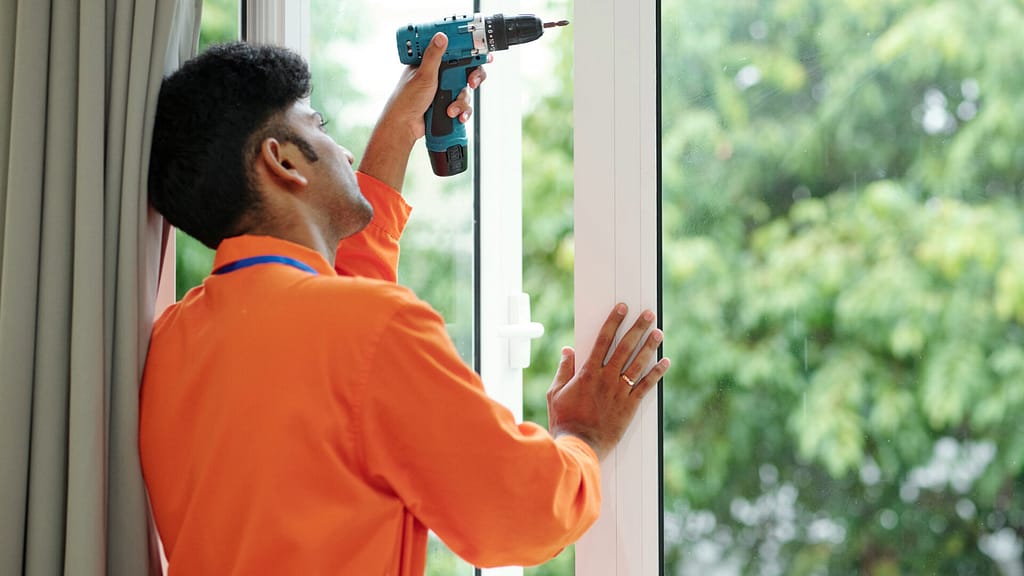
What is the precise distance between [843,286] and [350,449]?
0.69 meters

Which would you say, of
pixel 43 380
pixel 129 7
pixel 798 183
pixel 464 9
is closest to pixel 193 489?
pixel 43 380

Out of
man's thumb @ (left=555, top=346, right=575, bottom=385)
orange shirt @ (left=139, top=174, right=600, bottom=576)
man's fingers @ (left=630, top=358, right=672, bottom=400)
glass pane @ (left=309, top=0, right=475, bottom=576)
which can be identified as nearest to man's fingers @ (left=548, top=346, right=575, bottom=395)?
man's thumb @ (left=555, top=346, right=575, bottom=385)

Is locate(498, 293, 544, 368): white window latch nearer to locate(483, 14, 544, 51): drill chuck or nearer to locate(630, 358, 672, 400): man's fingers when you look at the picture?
locate(630, 358, 672, 400): man's fingers

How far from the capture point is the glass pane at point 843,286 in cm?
113

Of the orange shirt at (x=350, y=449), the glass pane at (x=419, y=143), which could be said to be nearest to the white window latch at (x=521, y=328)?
the glass pane at (x=419, y=143)

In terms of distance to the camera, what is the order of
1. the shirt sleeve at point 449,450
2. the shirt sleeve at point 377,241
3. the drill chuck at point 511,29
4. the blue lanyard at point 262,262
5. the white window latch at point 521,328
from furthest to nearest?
the white window latch at point 521,328 < the shirt sleeve at point 377,241 < the drill chuck at point 511,29 < the blue lanyard at point 262,262 < the shirt sleeve at point 449,450

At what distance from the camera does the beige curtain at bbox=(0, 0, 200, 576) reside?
1.16 meters

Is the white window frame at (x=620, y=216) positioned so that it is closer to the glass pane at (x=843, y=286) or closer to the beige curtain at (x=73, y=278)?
the glass pane at (x=843, y=286)

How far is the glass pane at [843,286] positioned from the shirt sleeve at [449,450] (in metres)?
0.41

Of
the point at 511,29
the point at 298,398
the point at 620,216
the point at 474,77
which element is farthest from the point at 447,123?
the point at 298,398

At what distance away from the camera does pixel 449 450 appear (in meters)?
0.98

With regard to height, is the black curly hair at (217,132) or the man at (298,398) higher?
the black curly hair at (217,132)

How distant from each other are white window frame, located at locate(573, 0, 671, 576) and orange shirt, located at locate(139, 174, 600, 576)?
11.5 inches

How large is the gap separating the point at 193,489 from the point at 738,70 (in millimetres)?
929
